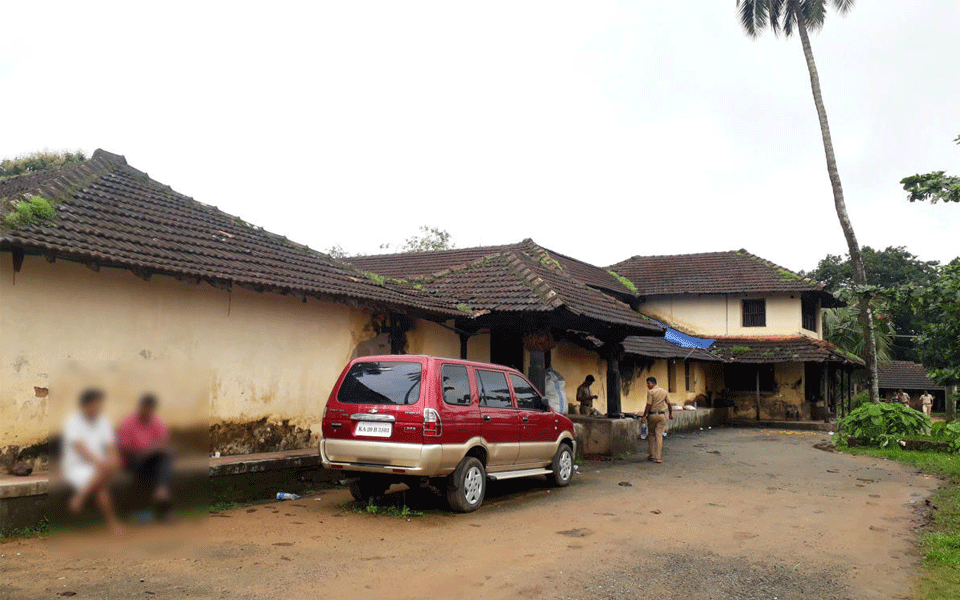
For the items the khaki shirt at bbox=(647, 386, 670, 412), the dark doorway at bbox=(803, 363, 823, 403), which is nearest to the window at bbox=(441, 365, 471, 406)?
the khaki shirt at bbox=(647, 386, 670, 412)

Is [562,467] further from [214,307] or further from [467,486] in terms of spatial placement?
[214,307]

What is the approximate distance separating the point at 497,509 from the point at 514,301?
17.6 feet

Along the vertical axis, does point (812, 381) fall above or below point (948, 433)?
above

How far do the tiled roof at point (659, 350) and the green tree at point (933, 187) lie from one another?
11.6 m

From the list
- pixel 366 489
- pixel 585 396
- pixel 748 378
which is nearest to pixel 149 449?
pixel 366 489

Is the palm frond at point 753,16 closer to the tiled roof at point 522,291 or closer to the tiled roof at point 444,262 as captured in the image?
the tiled roof at point 444,262

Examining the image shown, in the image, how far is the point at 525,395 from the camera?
10.0 meters

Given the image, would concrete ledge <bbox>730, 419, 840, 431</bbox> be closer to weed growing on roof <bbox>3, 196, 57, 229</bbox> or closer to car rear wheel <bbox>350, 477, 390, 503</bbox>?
car rear wheel <bbox>350, 477, 390, 503</bbox>

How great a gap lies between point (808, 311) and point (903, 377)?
2366cm

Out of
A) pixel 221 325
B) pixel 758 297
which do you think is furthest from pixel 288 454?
pixel 758 297

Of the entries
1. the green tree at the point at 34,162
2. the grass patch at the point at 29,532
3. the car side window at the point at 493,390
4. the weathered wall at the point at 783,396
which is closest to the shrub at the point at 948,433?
the car side window at the point at 493,390

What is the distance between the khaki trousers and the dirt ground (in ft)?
10.2

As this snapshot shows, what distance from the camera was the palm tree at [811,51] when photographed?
2431 centimetres

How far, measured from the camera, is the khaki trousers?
45.9 feet
